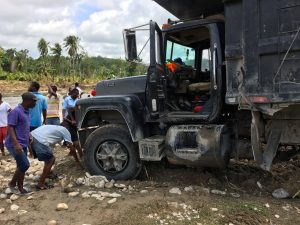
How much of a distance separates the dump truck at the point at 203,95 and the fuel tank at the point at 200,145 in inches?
0.5

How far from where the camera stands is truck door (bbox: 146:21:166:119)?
5883 mm

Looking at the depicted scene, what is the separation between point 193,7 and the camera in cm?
616

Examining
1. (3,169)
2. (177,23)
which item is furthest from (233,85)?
(3,169)

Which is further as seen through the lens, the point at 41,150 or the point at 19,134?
the point at 41,150

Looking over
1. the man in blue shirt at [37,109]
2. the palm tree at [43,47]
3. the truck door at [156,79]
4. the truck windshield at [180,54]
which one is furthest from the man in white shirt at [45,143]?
the palm tree at [43,47]

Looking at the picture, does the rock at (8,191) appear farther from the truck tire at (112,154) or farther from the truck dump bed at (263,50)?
the truck dump bed at (263,50)

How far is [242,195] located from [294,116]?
126 cm

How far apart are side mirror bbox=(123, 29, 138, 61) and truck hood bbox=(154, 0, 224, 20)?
759 mm

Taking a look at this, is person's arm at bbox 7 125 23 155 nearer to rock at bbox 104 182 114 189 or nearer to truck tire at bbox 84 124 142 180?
truck tire at bbox 84 124 142 180

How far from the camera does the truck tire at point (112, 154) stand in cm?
619

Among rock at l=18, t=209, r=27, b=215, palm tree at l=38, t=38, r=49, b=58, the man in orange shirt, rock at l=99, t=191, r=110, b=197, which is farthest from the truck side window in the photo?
palm tree at l=38, t=38, r=49, b=58

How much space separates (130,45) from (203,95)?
1297mm

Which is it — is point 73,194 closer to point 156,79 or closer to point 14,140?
point 14,140

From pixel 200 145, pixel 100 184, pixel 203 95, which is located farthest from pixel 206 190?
pixel 100 184
